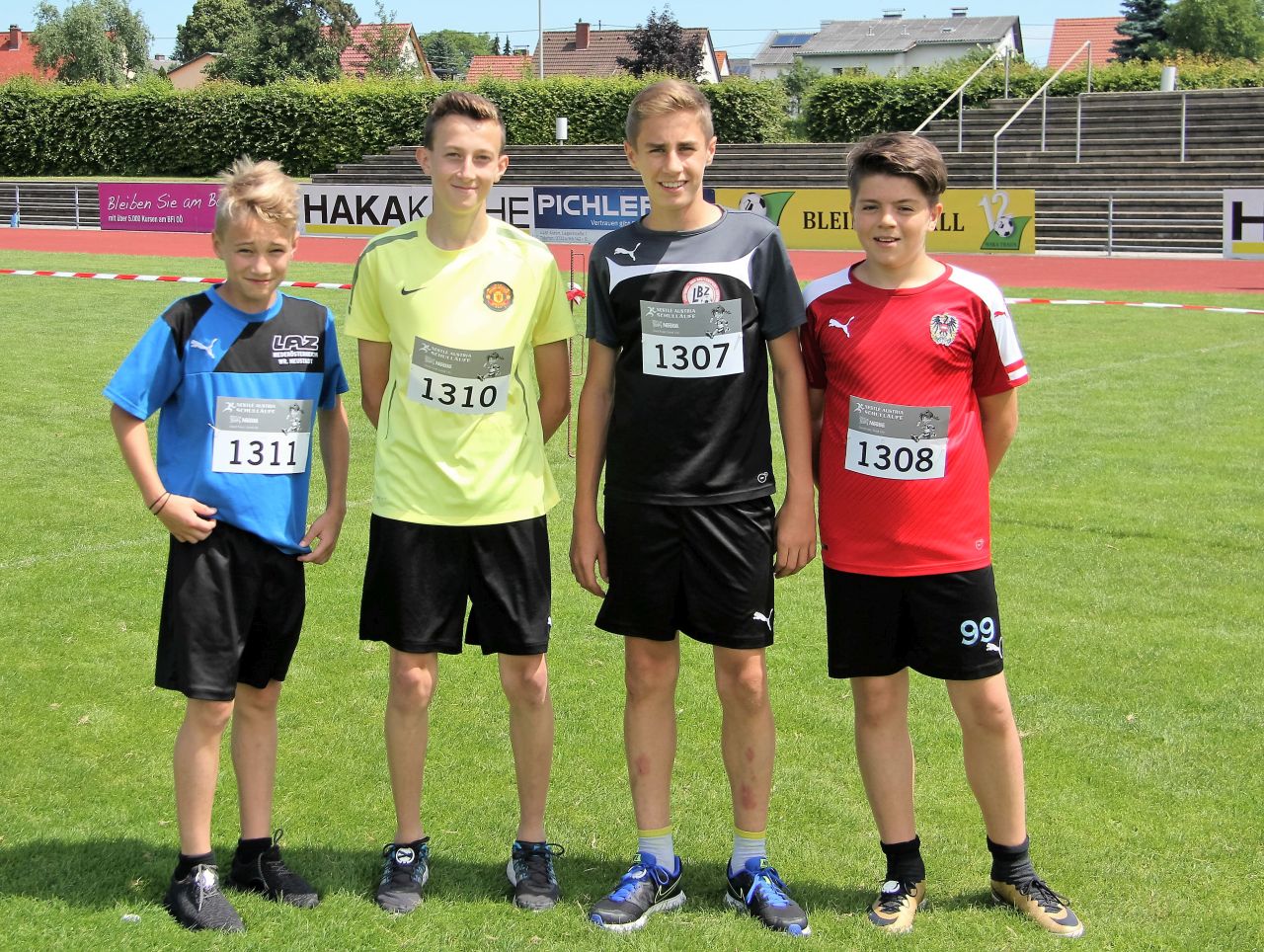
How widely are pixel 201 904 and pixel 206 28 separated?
323ft

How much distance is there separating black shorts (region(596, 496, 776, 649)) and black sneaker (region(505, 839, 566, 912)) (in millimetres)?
664

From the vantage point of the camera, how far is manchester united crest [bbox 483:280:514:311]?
3613 millimetres

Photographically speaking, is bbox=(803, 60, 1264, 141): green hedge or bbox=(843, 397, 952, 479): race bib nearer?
bbox=(843, 397, 952, 479): race bib

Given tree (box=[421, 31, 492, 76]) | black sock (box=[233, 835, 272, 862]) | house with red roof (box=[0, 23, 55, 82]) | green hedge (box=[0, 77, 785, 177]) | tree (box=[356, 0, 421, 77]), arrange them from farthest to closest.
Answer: tree (box=[421, 31, 492, 76]) < house with red roof (box=[0, 23, 55, 82]) < tree (box=[356, 0, 421, 77]) < green hedge (box=[0, 77, 785, 177]) < black sock (box=[233, 835, 272, 862])

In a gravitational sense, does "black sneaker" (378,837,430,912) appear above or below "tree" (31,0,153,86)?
below

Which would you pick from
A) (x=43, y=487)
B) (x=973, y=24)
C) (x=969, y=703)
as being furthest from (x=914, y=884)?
(x=973, y=24)

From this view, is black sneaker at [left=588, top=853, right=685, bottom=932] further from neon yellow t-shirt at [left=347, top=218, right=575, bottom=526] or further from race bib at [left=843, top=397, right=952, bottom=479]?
race bib at [left=843, top=397, right=952, bottom=479]

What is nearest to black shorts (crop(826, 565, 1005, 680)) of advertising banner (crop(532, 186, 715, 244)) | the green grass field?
the green grass field

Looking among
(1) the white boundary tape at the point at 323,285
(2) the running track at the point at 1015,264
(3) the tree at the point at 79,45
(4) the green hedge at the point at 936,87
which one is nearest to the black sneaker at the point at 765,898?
(1) the white boundary tape at the point at 323,285

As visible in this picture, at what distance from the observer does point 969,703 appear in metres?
3.56

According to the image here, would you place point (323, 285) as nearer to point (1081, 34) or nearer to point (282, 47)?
point (282, 47)

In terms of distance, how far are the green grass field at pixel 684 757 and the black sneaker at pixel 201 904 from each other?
0.05 m

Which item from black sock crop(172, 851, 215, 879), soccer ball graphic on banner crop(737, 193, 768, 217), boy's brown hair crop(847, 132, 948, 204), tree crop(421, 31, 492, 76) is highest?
tree crop(421, 31, 492, 76)

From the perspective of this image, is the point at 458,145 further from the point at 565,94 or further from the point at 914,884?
the point at 565,94
